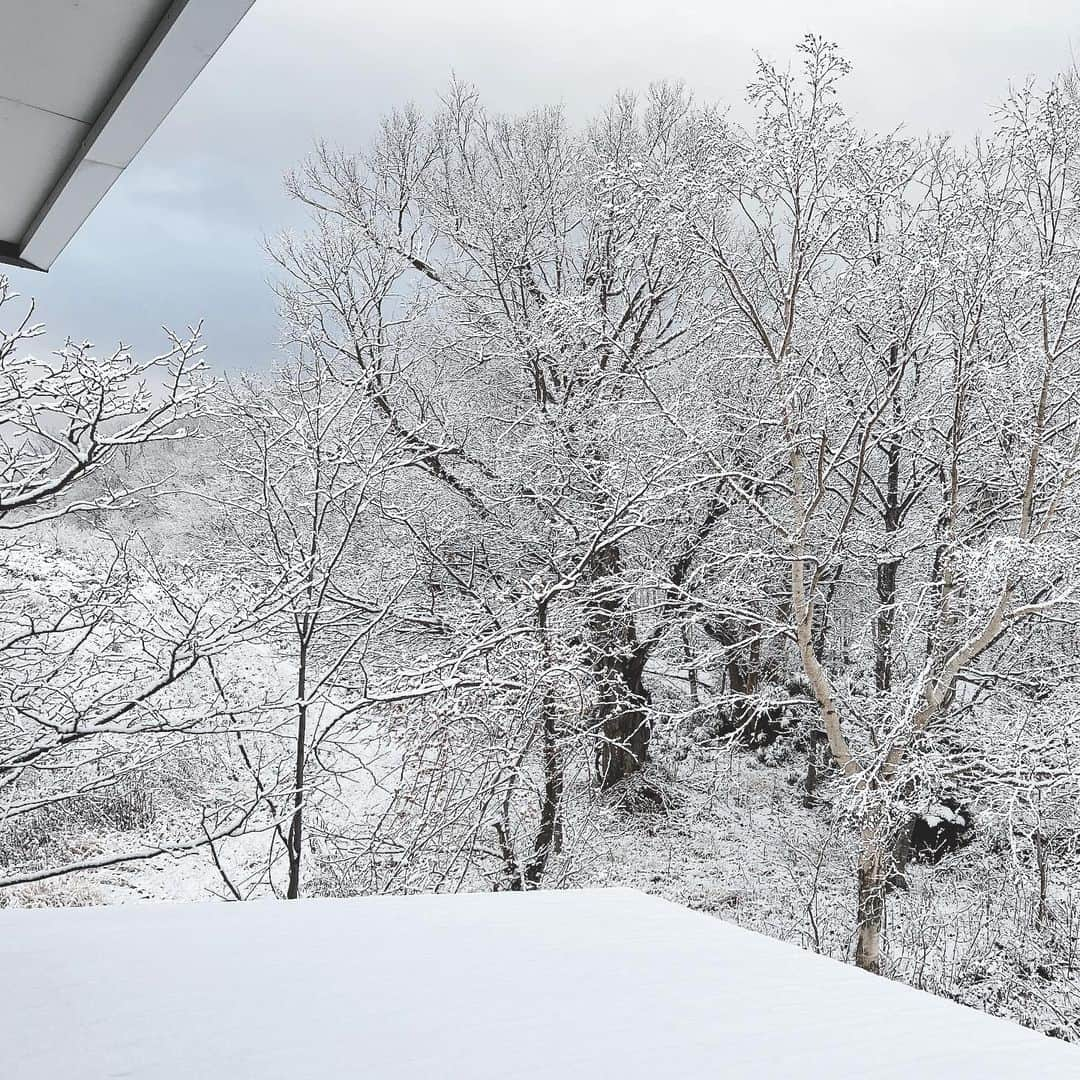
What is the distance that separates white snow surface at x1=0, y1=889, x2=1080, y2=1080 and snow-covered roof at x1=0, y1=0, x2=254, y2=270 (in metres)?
1.16

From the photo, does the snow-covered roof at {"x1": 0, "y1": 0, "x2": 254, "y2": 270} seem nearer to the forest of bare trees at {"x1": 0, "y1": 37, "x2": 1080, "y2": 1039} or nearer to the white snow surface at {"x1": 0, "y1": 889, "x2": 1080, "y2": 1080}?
the white snow surface at {"x1": 0, "y1": 889, "x2": 1080, "y2": 1080}

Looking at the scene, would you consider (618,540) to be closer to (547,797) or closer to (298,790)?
(547,797)

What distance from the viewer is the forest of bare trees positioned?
201 inches

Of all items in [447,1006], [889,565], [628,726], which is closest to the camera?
[447,1006]

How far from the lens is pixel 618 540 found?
837 cm

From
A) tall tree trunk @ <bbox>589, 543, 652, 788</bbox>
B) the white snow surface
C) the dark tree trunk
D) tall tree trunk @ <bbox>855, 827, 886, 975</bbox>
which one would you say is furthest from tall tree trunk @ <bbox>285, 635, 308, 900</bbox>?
the dark tree trunk

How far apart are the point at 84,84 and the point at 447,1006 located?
1.40 m

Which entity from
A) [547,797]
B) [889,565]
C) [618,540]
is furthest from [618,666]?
[547,797]

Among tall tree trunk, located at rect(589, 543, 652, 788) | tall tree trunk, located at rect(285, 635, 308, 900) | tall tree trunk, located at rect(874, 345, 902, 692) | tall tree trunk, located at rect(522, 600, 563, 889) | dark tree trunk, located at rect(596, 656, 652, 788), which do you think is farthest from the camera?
dark tree trunk, located at rect(596, 656, 652, 788)

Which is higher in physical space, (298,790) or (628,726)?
(298,790)

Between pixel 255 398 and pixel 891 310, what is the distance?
5.43m

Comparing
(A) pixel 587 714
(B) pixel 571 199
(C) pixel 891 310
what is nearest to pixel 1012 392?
(C) pixel 891 310

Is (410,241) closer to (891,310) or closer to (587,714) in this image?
(891,310)

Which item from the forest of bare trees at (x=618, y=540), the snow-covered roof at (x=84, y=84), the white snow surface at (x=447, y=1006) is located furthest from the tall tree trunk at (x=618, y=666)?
the snow-covered roof at (x=84, y=84)
